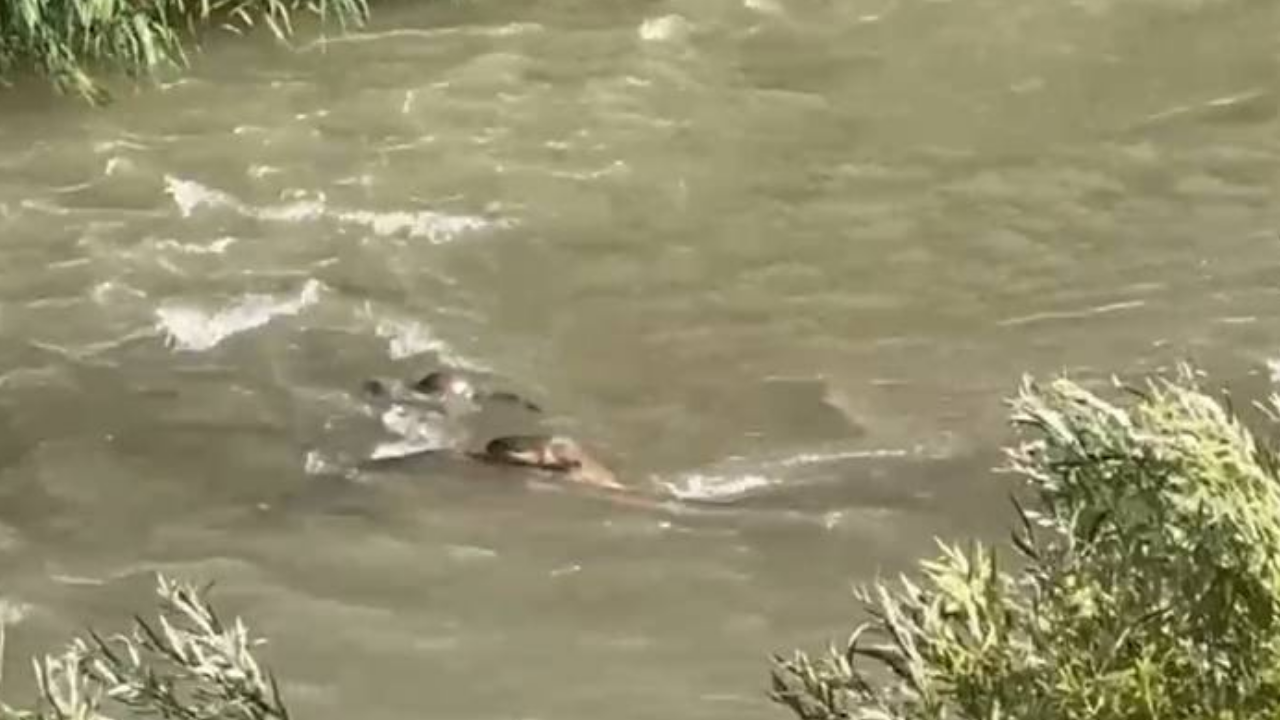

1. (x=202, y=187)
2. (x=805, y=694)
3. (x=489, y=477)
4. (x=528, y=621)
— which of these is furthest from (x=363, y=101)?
(x=805, y=694)

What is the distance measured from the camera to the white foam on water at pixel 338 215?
6.43 meters

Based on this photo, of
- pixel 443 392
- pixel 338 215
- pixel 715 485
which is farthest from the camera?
pixel 338 215

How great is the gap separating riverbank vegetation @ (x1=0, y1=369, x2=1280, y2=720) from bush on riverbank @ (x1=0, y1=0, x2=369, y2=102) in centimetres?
451

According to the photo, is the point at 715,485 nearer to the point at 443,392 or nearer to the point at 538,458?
the point at 538,458

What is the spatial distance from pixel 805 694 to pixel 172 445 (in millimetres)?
3044

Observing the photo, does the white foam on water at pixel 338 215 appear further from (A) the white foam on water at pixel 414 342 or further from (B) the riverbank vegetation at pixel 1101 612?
(B) the riverbank vegetation at pixel 1101 612

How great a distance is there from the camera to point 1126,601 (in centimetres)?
241

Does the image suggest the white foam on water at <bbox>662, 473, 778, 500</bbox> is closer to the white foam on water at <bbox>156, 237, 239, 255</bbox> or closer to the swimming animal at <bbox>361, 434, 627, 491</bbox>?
the swimming animal at <bbox>361, 434, 627, 491</bbox>

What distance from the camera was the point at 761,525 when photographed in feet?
16.9

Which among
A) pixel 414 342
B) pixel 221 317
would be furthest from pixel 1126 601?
pixel 221 317

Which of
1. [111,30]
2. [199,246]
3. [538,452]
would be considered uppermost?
[111,30]

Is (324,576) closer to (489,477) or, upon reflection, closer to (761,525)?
(489,477)

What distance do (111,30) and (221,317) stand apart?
1332 mm

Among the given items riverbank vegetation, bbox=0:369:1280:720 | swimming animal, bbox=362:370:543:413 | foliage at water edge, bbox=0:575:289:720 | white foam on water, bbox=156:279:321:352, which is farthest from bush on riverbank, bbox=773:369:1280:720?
white foam on water, bbox=156:279:321:352
